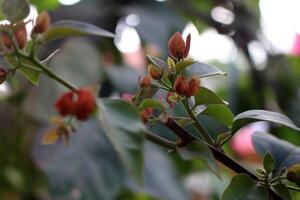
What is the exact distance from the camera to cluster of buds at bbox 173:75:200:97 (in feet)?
0.99

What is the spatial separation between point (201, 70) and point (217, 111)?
0.03m

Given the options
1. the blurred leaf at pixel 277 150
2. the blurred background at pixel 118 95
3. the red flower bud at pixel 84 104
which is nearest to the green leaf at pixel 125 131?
the red flower bud at pixel 84 104

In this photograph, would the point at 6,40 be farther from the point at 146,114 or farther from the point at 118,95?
the point at 118,95

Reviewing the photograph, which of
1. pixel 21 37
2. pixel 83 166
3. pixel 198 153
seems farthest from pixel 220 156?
pixel 83 166

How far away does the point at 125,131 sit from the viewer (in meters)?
0.26

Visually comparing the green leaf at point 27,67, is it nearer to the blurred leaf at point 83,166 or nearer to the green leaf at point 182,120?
the green leaf at point 182,120

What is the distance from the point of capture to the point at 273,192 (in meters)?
0.32

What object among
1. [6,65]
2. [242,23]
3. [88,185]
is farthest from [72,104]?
[242,23]

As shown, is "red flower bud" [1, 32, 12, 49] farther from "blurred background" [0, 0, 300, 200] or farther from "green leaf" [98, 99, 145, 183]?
"blurred background" [0, 0, 300, 200]

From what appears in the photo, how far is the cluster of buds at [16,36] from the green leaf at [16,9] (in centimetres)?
1

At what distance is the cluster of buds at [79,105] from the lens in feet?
0.88

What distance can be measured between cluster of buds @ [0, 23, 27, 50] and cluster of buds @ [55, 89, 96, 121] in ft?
0.15

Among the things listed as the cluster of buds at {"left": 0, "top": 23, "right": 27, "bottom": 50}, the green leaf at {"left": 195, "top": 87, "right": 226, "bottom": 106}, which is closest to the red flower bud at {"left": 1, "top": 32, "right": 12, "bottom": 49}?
the cluster of buds at {"left": 0, "top": 23, "right": 27, "bottom": 50}

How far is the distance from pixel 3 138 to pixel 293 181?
706 millimetres
